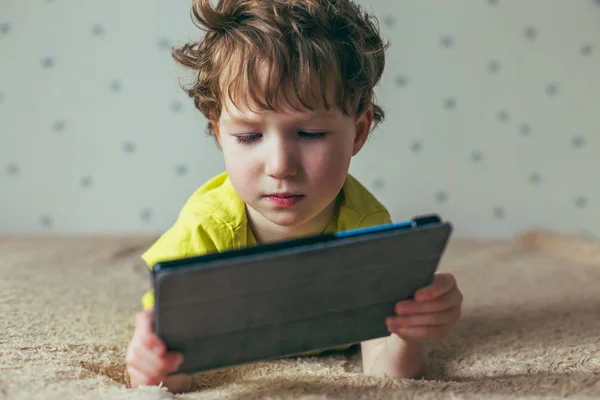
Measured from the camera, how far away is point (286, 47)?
873 millimetres

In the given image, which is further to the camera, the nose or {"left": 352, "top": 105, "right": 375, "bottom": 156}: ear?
{"left": 352, "top": 105, "right": 375, "bottom": 156}: ear

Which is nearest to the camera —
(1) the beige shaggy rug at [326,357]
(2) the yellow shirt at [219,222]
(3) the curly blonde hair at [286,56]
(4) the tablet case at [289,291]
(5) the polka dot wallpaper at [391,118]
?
(4) the tablet case at [289,291]

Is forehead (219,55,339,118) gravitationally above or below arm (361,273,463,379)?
above

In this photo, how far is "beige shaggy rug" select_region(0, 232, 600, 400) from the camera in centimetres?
75

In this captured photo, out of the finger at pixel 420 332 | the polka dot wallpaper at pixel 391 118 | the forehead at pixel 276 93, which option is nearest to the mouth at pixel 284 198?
the forehead at pixel 276 93

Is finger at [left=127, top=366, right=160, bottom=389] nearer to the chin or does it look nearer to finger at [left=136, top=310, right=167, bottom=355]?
finger at [left=136, top=310, right=167, bottom=355]

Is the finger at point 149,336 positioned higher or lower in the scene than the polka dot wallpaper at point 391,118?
lower

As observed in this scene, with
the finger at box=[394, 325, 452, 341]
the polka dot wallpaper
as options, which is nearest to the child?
the finger at box=[394, 325, 452, 341]

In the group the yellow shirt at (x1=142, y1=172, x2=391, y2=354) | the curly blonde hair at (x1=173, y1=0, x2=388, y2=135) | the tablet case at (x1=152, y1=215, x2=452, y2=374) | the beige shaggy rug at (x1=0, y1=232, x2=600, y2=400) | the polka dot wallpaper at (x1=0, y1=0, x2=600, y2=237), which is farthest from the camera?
the polka dot wallpaper at (x1=0, y1=0, x2=600, y2=237)

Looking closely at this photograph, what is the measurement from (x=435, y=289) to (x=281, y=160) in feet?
0.77

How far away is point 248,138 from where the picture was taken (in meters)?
0.88

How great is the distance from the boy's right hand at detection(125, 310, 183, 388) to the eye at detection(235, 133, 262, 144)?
0.27 meters

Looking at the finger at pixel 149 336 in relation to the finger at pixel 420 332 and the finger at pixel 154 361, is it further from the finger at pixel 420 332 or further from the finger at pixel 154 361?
the finger at pixel 420 332

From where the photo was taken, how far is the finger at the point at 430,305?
769 mm
